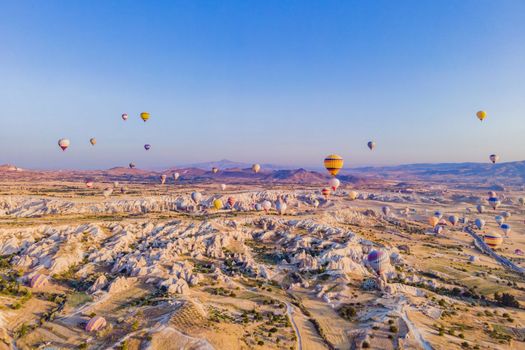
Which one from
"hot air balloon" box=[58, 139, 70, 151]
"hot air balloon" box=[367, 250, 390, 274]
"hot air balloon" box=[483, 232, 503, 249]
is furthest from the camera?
"hot air balloon" box=[58, 139, 70, 151]

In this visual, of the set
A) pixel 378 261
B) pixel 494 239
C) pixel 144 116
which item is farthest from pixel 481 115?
pixel 144 116

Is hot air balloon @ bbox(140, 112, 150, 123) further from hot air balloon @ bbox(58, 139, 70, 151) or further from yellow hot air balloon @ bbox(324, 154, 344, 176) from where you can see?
yellow hot air balloon @ bbox(324, 154, 344, 176)

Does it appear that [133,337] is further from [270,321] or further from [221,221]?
[221,221]

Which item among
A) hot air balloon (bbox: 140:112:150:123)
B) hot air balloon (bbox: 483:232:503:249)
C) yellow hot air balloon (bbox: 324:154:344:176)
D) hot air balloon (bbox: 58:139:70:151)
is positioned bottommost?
hot air balloon (bbox: 483:232:503:249)

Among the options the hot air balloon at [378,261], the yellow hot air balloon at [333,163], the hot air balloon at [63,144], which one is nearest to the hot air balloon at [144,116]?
the hot air balloon at [63,144]

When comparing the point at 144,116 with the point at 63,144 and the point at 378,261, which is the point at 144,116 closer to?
the point at 63,144

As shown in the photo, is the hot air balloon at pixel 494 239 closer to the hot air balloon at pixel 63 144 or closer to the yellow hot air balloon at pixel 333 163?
the yellow hot air balloon at pixel 333 163

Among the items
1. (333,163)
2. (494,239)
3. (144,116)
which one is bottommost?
(494,239)

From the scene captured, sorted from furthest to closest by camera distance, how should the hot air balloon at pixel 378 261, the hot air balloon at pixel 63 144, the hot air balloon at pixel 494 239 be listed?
the hot air balloon at pixel 63 144 → the hot air balloon at pixel 494 239 → the hot air balloon at pixel 378 261

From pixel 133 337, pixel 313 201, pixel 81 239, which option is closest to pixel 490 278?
pixel 133 337

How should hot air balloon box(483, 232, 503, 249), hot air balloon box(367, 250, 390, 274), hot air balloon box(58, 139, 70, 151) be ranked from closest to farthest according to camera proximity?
hot air balloon box(367, 250, 390, 274), hot air balloon box(483, 232, 503, 249), hot air balloon box(58, 139, 70, 151)

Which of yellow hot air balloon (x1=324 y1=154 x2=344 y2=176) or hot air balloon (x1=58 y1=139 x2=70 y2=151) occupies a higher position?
hot air balloon (x1=58 y1=139 x2=70 y2=151)

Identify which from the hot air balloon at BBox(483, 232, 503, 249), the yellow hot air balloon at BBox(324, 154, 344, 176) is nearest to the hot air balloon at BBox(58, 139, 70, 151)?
the yellow hot air balloon at BBox(324, 154, 344, 176)
